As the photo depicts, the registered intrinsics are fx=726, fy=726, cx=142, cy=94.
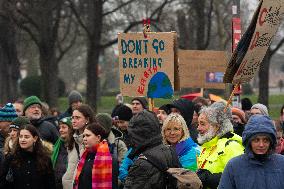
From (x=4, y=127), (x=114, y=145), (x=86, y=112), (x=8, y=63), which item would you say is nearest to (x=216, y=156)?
(x=114, y=145)

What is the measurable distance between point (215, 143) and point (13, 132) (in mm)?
2735

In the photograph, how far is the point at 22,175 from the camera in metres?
7.51

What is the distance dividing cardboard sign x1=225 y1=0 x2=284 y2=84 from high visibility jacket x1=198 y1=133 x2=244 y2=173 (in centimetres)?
101

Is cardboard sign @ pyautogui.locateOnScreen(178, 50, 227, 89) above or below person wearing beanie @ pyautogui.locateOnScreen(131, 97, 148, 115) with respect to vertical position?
above

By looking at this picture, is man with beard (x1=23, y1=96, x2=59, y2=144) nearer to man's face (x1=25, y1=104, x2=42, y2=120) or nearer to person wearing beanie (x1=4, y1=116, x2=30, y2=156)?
man's face (x1=25, y1=104, x2=42, y2=120)

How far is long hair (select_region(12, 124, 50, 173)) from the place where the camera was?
7.55 meters

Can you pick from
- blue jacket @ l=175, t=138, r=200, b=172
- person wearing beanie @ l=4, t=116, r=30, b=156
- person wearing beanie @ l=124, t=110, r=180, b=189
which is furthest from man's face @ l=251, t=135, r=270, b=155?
person wearing beanie @ l=4, t=116, r=30, b=156

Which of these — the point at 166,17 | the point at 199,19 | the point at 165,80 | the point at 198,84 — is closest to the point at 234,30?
the point at 198,84

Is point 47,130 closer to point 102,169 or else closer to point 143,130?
point 102,169

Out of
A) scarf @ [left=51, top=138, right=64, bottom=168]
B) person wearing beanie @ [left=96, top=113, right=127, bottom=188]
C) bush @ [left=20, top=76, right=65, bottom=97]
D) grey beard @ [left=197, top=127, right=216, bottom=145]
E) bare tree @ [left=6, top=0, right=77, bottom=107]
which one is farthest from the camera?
bush @ [left=20, top=76, right=65, bottom=97]

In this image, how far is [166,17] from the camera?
26531mm

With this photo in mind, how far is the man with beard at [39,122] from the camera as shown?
9523 mm

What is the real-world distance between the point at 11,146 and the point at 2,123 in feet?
3.46

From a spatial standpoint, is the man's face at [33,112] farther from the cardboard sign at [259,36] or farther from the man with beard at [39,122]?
the cardboard sign at [259,36]
